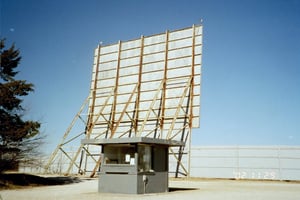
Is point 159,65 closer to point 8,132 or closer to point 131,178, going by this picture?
point 8,132

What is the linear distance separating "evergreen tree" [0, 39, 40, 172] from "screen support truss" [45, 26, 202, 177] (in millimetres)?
10461

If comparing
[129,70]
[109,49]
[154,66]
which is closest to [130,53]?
[129,70]

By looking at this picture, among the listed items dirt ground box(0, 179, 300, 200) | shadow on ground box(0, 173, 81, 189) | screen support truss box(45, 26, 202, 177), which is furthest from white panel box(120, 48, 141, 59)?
dirt ground box(0, 179, 300, 200)

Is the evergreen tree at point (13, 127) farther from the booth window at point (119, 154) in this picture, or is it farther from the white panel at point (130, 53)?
the white panel at point (130, 53)

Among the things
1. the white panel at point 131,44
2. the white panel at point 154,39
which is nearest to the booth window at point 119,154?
the white panel at point 154,39

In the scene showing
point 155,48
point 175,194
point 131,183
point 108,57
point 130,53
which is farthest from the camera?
point 108,57

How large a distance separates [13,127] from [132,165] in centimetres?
757

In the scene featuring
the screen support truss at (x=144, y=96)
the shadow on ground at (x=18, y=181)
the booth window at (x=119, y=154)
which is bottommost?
the shadow on ground at (x=18, y=181)

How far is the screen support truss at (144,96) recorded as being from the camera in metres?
25.0

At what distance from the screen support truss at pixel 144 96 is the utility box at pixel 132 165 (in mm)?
11538

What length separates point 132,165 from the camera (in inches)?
475

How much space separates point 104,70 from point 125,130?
21.7 feet

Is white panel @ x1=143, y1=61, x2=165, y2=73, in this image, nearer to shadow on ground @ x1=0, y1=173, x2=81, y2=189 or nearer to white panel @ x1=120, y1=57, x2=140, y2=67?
white panel @ x1=120, y1=57, x2=140, y2=67

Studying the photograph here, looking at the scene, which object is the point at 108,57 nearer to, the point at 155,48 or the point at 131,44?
the point at 131,44
